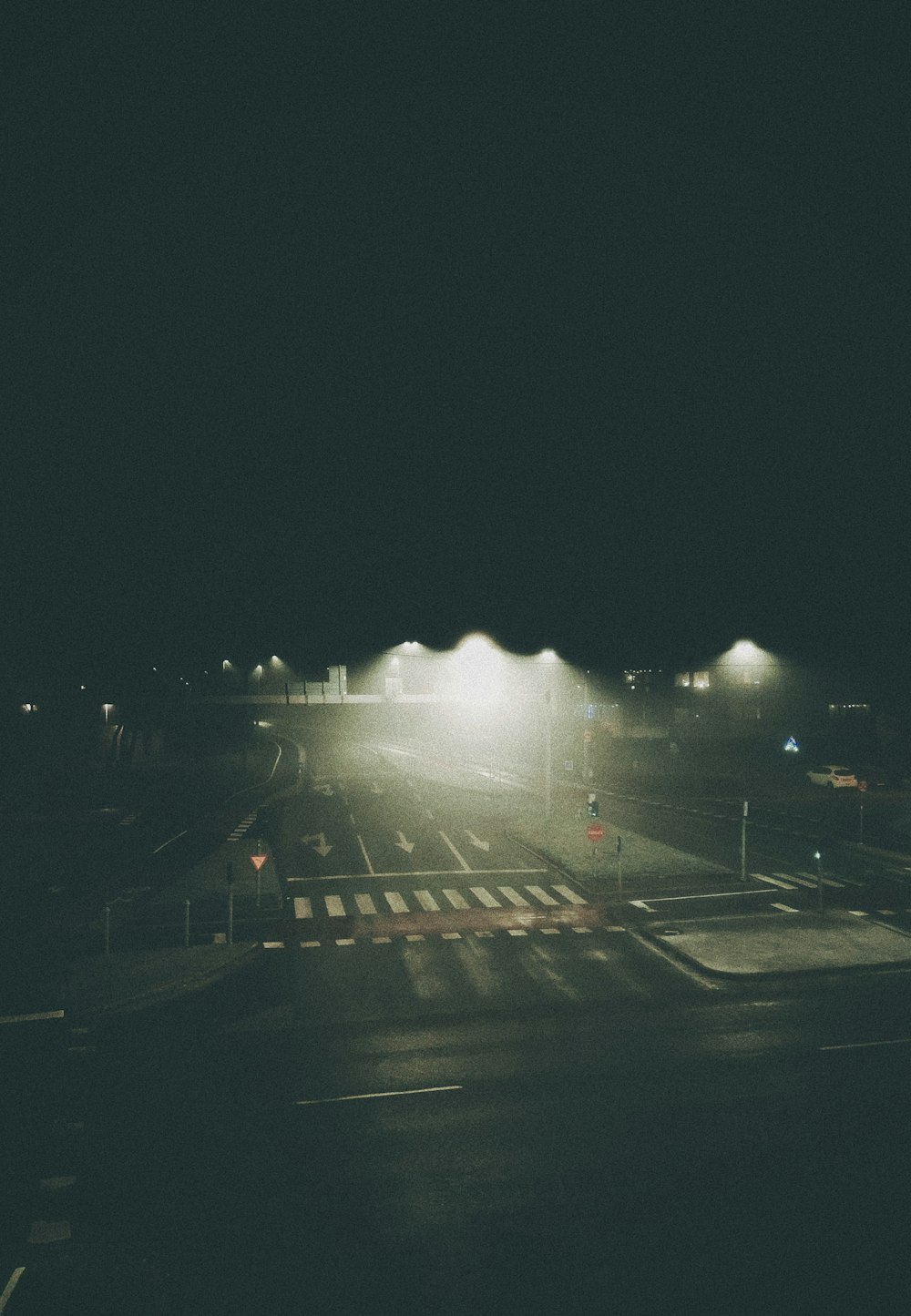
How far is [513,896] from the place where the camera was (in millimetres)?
24016

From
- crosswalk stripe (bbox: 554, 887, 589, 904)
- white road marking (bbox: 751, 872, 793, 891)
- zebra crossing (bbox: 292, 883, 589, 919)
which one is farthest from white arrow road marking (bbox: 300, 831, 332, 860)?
white road marking (bbox: 751, 872, 793, 891)

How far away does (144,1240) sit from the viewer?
27.4 ft

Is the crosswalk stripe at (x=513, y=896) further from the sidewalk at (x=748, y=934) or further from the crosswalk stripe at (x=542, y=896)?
the sidewalk at (x=748, y=934)

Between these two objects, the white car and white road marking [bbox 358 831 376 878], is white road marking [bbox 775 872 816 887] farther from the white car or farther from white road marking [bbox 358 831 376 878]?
the white car

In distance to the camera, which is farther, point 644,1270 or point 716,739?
point 716,739

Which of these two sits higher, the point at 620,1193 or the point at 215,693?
the point at 215,693

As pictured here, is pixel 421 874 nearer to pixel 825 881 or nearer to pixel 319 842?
pixel 319 842

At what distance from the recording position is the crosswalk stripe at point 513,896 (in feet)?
76.3

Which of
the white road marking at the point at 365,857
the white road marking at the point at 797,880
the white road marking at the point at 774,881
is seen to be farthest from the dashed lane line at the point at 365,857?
the white road marking at the point at 797,880

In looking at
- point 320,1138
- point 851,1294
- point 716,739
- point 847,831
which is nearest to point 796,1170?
point 851,1294

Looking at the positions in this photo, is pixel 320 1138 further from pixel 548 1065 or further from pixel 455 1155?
pixel 548 1065

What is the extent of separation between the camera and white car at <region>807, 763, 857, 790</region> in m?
48.1

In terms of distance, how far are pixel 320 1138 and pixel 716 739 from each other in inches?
2269

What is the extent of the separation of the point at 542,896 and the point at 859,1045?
11529 mm
